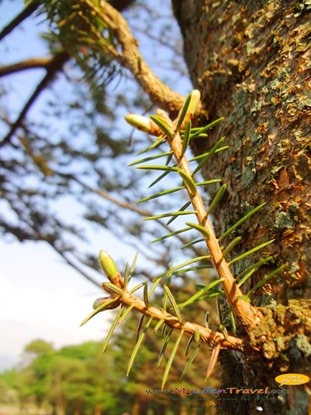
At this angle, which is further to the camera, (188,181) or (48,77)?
(48,77)

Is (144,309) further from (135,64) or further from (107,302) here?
(135,64)

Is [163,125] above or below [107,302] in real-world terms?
above

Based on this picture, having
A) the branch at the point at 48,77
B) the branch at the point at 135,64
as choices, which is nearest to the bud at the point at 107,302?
the branch at the point at 135,64

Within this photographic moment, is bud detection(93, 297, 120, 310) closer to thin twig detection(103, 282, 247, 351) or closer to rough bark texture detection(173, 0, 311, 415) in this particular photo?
thin twig detection(103, 282, 247, 351)

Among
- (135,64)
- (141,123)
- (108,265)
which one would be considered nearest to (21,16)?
(135,64)

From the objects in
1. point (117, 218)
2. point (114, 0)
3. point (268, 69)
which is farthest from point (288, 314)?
point (117, 218)

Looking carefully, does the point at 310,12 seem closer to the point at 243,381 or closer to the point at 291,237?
the point at 291,237

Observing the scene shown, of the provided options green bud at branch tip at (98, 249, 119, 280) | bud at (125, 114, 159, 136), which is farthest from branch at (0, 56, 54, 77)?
green bud at branch tip at (98, 249, 119, 280)
